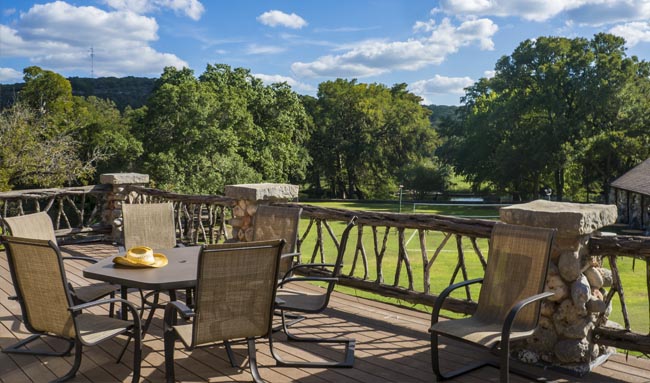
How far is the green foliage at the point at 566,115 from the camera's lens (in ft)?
98.9

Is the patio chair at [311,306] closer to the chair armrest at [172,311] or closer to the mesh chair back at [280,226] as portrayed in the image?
the mesh chair back at [280,226]

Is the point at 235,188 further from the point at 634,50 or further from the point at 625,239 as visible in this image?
the point at 634,50

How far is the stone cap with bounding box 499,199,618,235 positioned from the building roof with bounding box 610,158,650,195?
21.4 m

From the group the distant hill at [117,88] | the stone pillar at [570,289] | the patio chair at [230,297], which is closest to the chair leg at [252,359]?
the patio chair at [230,297]

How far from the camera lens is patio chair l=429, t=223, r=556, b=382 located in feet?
9.61

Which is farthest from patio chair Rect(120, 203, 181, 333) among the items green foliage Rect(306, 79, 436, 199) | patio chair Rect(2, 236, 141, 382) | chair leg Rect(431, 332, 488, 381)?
green foliage Rect(306, 79, 436, 199)

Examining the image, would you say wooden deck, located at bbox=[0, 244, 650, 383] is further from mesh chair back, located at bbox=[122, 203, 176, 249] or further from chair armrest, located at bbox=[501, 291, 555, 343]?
mesh chair back, located at bbox=[122, 203, 176, 249]

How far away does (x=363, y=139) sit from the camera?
127 ft

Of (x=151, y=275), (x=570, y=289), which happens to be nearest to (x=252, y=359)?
(x=151, y=275)

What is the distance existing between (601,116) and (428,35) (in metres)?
11.4

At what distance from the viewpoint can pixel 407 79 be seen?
48.9 meters

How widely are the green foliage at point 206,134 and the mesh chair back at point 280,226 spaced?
49.4 feet

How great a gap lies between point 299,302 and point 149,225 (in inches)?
66.1

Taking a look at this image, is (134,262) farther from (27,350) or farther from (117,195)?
(117,195)
